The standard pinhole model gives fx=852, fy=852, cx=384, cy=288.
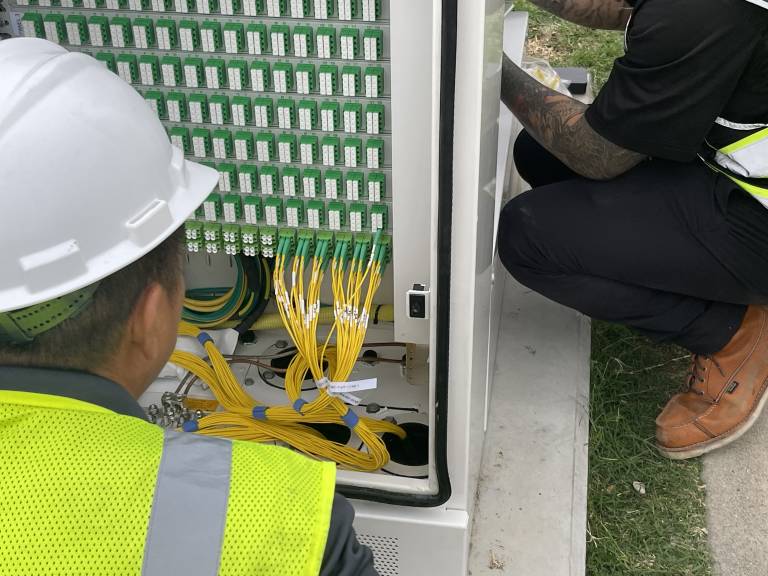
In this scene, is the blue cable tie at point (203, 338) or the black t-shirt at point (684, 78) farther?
the blue cable tie at point (203, 338)

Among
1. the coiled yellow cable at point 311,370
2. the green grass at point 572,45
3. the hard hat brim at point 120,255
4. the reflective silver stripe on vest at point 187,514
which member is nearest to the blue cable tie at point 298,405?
the coiled yellow cable at point 311,370

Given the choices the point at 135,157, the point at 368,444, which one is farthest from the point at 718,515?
the point at 135,157

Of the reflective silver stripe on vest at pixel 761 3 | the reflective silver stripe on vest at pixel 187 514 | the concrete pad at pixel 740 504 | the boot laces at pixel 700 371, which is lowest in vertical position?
the concrete pad at pixel 740 504

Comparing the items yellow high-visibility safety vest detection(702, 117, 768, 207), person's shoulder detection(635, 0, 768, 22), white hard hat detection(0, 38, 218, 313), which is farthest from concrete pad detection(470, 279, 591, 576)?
white hard hat detection(0, 38, 218, 313)

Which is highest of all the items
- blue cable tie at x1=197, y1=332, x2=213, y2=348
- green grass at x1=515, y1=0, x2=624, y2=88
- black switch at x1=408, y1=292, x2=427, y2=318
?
black switch at x1=408, y1=292, x2=427, y2=318

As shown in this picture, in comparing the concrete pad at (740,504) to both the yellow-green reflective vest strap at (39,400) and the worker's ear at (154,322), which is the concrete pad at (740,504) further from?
the yellow-green reflective vest strap at (39,400)

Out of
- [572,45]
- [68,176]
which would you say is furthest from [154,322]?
[572,45]

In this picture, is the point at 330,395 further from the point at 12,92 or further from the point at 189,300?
the point at 12,92

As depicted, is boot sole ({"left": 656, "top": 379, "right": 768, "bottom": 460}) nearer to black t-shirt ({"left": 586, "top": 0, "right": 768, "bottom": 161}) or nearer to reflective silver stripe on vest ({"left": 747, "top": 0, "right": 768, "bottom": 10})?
black t-shirt ({"left": 586, "top": 0, "right": 768, "bottom": 161})

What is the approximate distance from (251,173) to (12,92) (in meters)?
0.74

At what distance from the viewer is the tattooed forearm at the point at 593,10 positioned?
2.45 metres

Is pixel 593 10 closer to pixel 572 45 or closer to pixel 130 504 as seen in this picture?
pixel 572 45

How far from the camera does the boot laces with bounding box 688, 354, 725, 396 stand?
7.38 feet

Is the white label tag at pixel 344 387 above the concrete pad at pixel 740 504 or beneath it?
above
